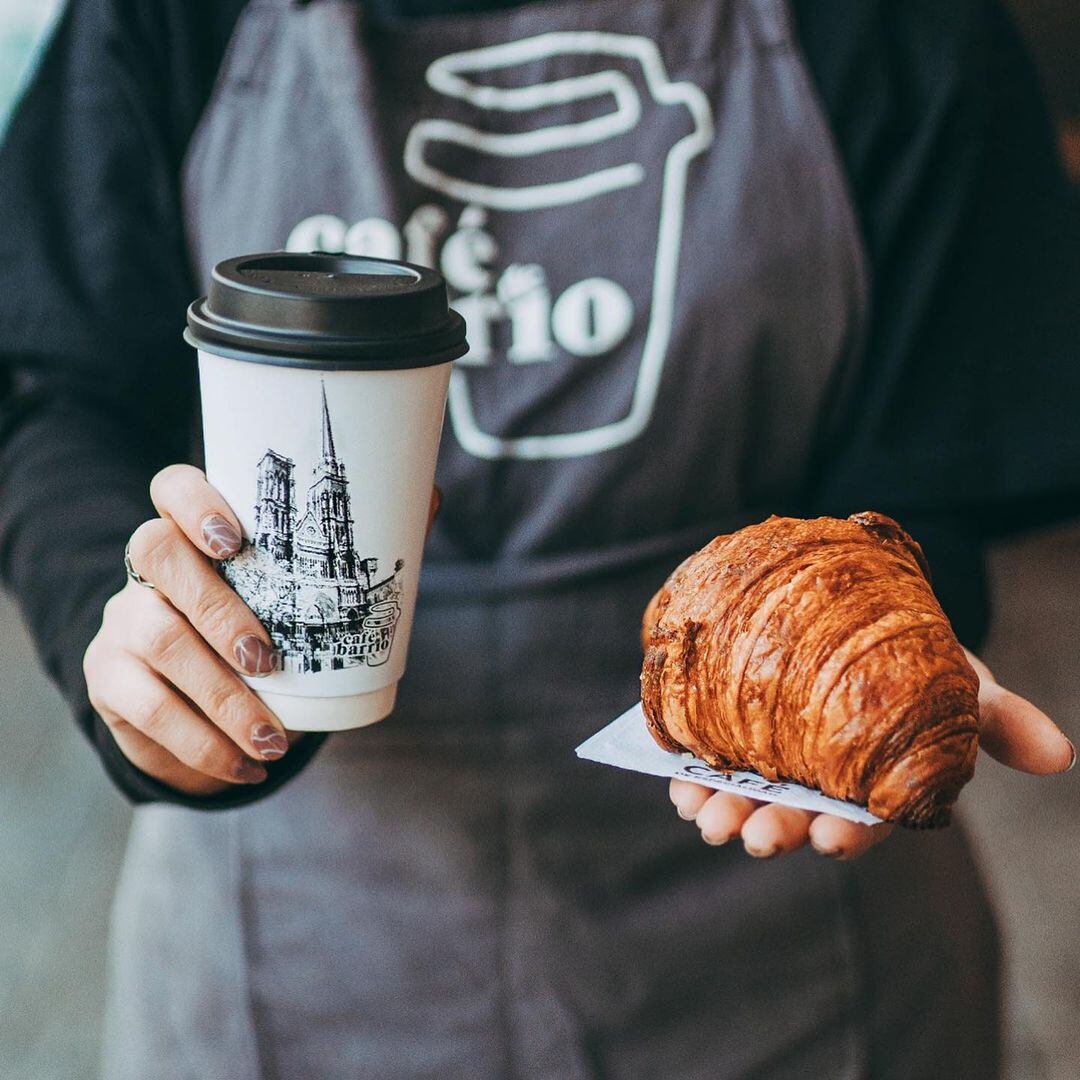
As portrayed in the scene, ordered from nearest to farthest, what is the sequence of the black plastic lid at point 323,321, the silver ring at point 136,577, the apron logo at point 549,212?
the black plastic lid at point 323,321 → the silver ring at point 136,577 → the apron logo at point 549,212

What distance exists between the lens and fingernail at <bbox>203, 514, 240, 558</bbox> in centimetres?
67

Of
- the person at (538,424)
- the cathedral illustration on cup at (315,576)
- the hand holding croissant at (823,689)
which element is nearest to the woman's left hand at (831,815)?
the hand holding croissant at (823,689)

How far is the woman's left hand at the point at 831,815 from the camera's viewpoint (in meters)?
0.67

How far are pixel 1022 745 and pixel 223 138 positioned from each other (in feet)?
2.73

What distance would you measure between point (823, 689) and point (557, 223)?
1.71ft

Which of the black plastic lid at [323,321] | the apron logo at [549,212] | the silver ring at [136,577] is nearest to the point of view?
the black plastic lid at [323,321]

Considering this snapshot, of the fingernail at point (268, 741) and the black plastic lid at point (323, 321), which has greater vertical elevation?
the black plastic lid at point (323, 321)

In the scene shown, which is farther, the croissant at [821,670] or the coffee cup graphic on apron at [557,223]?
the coffee cup graphic on apron at [557,223]

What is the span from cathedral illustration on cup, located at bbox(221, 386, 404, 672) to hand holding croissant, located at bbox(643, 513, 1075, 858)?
0.60 feet

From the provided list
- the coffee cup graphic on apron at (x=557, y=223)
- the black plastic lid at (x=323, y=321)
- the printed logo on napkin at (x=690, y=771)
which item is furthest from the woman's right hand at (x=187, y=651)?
the coffee cup graphic on apron at (x=557, y=223)

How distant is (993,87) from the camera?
118 cm

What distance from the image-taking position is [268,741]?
753 millimetres

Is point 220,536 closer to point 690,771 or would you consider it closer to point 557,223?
point 690,771

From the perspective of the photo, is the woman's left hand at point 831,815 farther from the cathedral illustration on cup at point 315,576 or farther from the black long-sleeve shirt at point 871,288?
the black long-sleeve shirt at point 871,288
